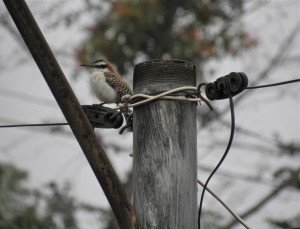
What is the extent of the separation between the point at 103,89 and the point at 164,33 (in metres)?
4.64

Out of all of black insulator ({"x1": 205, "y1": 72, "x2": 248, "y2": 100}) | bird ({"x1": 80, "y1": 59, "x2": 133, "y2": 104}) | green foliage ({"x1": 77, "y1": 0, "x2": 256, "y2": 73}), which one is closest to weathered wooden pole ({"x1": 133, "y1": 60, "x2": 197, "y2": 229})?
black insulator ({"x1": 205, "y1": 72, "x2": 248, "y2": 100})

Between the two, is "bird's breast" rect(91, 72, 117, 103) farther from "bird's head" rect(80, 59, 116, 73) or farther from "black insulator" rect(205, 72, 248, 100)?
"black insulator" rect(205, 72, 248, 100)

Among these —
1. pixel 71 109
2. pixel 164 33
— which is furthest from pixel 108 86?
pixel 164 33

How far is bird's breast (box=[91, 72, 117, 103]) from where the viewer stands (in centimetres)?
592

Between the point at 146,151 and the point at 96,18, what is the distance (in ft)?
25.0

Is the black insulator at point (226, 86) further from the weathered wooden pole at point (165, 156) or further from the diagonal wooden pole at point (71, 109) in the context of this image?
the diagonal wooden pole at point (71, 109)

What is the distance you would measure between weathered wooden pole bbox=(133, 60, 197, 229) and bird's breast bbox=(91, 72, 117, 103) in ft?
9.11

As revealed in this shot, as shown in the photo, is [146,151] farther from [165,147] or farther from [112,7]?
[112,7]

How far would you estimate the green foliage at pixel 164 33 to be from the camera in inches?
386

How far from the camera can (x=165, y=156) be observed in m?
3.01

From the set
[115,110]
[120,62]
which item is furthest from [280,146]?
[115,110]

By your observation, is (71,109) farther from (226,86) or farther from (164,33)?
(164,33)

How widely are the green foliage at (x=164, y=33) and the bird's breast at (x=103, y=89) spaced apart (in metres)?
3.60

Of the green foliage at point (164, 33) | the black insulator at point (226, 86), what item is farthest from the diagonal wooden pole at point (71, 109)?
the green foliage at point (164, 33)
